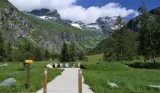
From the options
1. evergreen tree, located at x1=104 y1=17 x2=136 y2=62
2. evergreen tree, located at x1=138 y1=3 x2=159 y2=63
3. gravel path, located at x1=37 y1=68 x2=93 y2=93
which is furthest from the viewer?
evergreen tree, located at x1=104 y1=17 x2=136 y2=62

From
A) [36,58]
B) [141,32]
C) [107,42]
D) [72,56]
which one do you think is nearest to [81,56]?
[36,58]

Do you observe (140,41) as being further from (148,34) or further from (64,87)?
(64,87)

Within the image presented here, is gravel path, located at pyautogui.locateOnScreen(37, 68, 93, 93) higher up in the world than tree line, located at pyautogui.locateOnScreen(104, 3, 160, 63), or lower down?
lower down

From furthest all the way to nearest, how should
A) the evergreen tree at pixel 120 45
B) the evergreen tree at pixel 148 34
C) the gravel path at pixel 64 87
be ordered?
the evergreen tree at pixel 120 45 → the evergreen tree at pixel 148 34 → the gravel path at pixel 64 87

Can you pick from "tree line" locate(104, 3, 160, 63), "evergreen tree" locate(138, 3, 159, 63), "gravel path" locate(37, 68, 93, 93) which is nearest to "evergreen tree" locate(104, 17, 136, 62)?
"tree line" locate(104, 3, 160, 63)

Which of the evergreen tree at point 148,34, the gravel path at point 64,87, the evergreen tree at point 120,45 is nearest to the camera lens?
the gravel path at point 64,87

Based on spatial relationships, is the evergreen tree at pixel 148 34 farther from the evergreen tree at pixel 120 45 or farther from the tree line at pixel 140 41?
the evergreen tree at pixel 120 45

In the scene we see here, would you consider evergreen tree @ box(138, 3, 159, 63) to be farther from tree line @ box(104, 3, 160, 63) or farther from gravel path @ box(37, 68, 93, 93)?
gravel path @ box(37, 68, 93, 93)

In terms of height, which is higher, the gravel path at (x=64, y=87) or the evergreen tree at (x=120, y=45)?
the evergreen tree at (x=120, y=45)

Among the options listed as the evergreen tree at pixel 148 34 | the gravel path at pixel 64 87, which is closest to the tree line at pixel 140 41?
the evergreen tree at pixel 148 34

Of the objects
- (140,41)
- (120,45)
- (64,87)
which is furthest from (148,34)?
(64,87)

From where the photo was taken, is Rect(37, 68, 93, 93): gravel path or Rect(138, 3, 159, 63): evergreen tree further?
Rect(138, 3, 159, 63): evergreen tree

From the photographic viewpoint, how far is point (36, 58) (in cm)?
18688

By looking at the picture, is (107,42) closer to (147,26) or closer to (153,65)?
(147,26)
